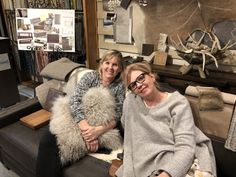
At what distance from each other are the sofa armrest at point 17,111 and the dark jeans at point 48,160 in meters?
0.65

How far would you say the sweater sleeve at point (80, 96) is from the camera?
5.68 feet

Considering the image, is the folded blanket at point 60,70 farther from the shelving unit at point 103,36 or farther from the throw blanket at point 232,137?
the throw blanket at point 232,137

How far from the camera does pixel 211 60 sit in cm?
177

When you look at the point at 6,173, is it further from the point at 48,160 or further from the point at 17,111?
the point at 48,160

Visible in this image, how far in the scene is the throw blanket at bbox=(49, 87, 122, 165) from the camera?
1.62m

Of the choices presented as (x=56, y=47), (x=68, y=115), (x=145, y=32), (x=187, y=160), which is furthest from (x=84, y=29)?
(x=187, y=160)

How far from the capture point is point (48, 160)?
5.15 ft

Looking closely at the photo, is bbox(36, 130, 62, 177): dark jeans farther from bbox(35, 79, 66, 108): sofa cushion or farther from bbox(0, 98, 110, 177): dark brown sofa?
bbox(35, 79, 66, 108): sofa cushion

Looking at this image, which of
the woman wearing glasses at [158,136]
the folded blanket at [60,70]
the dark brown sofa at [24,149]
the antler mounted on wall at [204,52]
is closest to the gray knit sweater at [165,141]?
the woman wearing glasses at [158,136]

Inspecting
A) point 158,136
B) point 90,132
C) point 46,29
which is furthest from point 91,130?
→ point 46,29

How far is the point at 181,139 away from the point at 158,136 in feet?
0.44

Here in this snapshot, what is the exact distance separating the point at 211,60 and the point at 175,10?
0.65 m

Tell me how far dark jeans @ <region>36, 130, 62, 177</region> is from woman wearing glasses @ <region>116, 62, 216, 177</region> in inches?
17.2

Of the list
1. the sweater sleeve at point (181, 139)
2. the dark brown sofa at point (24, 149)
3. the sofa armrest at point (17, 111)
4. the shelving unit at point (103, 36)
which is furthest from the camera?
the shelving unit at point (103, 36)
